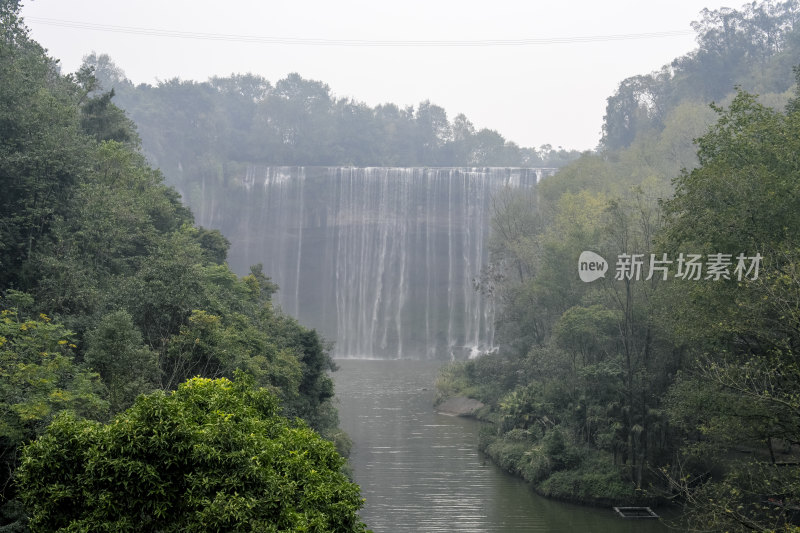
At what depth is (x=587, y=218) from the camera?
84.7 feet

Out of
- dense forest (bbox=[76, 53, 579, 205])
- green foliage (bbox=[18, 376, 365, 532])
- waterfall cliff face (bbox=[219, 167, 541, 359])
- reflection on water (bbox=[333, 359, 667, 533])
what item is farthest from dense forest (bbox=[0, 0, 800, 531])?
dense forest (bbox=[76, 53, 579, 205])

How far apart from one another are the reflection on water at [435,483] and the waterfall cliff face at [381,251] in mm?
17688

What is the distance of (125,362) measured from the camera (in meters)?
11.8

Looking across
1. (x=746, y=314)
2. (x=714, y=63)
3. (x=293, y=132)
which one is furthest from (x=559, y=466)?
(x=293, y=132)

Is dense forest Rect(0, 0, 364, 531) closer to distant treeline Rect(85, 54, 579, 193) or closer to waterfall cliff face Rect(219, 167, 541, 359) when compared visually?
waterfall cliff face Rect(219, 167, 541, 359)

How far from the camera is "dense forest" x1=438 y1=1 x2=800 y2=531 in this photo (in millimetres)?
11164

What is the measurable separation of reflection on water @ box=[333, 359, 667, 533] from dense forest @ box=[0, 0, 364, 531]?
6.34 feet

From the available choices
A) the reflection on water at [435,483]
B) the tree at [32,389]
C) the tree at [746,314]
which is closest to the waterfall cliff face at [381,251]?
the reflection on water at [435,483]

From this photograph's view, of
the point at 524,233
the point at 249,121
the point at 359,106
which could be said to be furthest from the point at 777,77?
the point at 249,121

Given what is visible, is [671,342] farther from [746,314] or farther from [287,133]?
[287,133]

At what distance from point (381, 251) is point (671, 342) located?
1336 inches

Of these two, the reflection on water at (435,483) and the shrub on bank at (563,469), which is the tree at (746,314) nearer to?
the shrub on bank at (563,469)

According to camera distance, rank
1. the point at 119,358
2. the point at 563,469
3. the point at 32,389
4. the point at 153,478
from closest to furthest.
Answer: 1. the point at 153,478
2. the point at 32,389
3. the point at 119,358
4. the point at 563,469

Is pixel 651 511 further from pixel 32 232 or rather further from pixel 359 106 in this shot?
pixel 359 106
